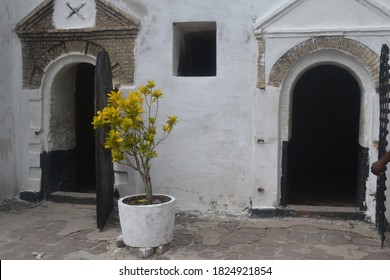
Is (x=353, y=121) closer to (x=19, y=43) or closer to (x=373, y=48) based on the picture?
(x=373, y=48)

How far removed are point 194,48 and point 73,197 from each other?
3.56 m

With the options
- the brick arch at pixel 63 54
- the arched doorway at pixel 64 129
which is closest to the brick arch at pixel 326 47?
the brick arch at pixel 63 54

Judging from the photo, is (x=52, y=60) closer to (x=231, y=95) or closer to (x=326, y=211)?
(x=231, y=95)

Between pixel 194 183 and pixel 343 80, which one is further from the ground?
pixel 343 80

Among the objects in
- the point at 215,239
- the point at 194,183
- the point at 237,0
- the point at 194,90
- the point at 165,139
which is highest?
the point at 237,0

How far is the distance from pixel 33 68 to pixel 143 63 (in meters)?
2.10

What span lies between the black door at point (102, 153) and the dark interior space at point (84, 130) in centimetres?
215

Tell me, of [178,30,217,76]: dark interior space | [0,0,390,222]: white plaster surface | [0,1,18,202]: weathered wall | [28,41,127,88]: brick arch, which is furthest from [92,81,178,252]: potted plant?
[0,1,18,202]: weathered wall

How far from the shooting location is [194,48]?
8430 mm

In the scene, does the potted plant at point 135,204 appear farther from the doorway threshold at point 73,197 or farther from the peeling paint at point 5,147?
the peeling paint at point 5,147

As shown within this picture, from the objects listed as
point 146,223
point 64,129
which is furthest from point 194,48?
point 146,223

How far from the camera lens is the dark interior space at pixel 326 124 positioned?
10828mm

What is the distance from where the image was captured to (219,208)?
24.1 ft

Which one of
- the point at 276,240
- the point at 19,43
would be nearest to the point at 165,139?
the point at 276,240
